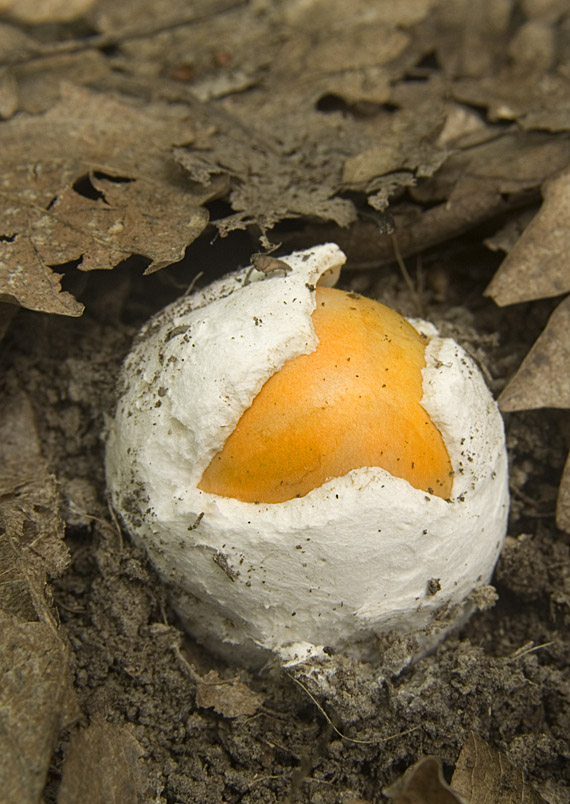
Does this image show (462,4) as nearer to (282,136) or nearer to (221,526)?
(282,136)

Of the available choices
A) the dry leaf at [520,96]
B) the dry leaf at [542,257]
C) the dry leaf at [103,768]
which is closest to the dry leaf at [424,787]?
the dry leaf at [103,768]

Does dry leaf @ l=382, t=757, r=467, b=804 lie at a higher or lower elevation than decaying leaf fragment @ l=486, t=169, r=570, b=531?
lower

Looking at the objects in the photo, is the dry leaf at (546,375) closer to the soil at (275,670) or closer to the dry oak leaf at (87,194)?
the soil at (275,670)

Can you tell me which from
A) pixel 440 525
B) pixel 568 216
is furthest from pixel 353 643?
pixel 568 216

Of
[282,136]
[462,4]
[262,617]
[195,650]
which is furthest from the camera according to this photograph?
[462,4]

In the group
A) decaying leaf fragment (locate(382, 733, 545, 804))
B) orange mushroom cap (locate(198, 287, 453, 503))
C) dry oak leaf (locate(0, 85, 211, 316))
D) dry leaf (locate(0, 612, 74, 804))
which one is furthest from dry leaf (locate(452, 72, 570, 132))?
dry leaf (locate(0, 612, 74, 804))

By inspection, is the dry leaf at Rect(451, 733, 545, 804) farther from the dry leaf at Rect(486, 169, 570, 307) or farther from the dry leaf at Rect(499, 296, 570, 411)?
the dry leaf at Rect(486, 169, 570, 307)

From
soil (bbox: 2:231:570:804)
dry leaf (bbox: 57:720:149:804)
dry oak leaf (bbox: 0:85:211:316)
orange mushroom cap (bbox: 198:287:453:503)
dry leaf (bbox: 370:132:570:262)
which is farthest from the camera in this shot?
dry leaf (bbox: 370:132:570:262)
